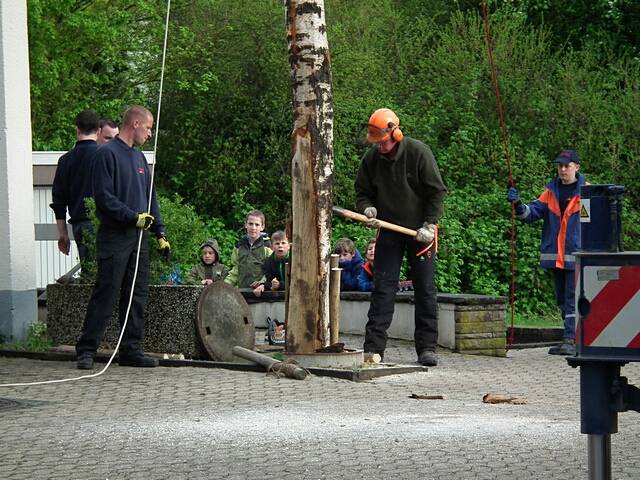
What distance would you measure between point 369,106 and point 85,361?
14.4 m

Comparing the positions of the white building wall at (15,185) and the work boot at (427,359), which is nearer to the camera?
the work boot at (427,359)

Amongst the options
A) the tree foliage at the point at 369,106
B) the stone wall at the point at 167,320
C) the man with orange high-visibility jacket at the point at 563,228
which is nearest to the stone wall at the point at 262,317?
the stone wall at the point at 167,320

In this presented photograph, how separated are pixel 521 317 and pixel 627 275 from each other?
16.2m

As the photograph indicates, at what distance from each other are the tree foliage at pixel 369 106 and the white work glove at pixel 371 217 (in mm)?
9343

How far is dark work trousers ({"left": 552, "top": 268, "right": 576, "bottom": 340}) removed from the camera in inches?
564

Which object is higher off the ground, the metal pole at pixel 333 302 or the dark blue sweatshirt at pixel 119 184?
the dark blue sweatshirt at pixel 119 184

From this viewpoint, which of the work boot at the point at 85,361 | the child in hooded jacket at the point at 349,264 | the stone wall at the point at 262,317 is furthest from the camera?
the child in hooded jacket at the point at 349,264

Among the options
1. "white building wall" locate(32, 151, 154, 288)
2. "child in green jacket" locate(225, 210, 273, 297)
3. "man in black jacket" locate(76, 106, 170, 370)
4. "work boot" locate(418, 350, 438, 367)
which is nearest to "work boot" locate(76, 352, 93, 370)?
"man in black jacket" locate(76, 106, 170, 370)

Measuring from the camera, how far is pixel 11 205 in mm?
13766

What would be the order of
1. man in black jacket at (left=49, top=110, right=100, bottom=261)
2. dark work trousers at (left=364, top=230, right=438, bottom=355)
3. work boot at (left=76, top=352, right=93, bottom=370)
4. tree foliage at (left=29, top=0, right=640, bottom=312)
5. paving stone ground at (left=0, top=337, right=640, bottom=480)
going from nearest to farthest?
paving stone ground at (left=0, top=337, right=640, bottom=480), work boot at (left=76, top=352, right=93, bottom=370), dark work trousers at (left=364, top=230, right=438, bottom=355), man in black jacket at (left=49, top=110, right=100, bottom=261), tree foliage at (left=29, top=0, right=640, bottom=312)

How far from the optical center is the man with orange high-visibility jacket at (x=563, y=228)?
14375 millimetres

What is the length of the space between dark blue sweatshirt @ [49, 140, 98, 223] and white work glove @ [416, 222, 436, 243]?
2839mm

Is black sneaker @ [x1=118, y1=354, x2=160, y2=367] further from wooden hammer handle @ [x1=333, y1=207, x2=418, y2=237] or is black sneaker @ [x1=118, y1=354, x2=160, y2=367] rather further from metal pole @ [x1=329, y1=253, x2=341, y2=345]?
wooden hammer handle @ [x1=333, y1=207, x2=418, y2=237]

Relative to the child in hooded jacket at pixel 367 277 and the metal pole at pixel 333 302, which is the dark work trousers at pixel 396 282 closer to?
the metal pole at pixel 333 302
